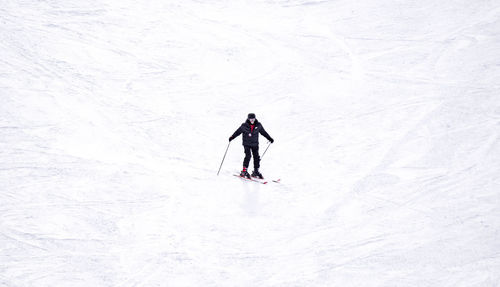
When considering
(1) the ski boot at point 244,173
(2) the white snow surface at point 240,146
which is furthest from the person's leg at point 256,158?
(2) the white snow surface at point 240,146

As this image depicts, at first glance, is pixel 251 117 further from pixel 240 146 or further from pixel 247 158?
pixel 240 146

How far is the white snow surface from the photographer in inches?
308

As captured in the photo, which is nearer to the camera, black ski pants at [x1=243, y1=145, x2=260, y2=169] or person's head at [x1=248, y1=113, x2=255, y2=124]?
person's head at [x1=248, y1=113, x2=255, y2=124]

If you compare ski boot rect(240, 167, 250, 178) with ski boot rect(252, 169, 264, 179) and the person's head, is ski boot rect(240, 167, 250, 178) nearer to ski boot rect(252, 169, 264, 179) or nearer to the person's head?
ski boot rect(252, 169, 264, 179)

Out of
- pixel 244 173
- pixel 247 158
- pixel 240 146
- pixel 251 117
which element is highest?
pixel 251 117

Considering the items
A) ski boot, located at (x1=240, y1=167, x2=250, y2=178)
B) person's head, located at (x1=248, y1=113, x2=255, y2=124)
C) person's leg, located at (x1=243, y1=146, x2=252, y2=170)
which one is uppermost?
person's head, located at (x1=248, y1=113, x2=255, y2=124)

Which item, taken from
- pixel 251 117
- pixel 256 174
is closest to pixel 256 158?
pixel 256 174

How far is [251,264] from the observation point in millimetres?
7762

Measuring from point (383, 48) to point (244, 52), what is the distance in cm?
404

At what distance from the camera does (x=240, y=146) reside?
1109cm

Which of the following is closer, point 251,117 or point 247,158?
point 251,117

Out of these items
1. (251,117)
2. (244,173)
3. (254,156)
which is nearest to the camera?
(251,117)

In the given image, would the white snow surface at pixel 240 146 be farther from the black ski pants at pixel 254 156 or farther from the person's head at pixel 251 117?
the person's head at pixel 251 117

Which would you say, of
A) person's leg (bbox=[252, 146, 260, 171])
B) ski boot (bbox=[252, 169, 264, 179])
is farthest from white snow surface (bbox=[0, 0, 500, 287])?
person's leg (bbox=[252, 146, 260, 171])
